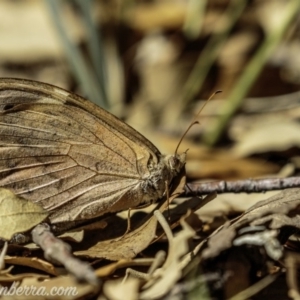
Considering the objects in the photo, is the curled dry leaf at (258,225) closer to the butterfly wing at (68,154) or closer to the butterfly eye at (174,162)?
the butterfly eye at (174,162)

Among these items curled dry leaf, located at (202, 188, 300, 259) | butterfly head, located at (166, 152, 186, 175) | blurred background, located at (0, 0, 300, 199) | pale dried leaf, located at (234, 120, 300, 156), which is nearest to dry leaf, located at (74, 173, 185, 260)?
butterfly head, located at (166, 152, 186, 175)

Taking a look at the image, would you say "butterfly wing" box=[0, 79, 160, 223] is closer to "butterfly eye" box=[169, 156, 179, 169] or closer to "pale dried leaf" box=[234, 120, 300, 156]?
"butterfly eye" box=[169, 156, 179, 169]

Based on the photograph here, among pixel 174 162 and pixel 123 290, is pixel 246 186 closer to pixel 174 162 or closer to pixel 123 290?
pixel 174 162

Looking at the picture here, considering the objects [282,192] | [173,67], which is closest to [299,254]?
[282,192]

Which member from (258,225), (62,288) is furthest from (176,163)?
(62,288)

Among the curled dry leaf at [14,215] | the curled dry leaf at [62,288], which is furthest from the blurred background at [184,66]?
the curled dry leaf at [62,288]

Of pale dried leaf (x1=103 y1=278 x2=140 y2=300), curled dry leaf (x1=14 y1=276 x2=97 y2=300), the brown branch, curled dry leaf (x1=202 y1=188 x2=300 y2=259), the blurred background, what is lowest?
pale dried leaf (x1=103 y1=278 x2=140 y2=300)
